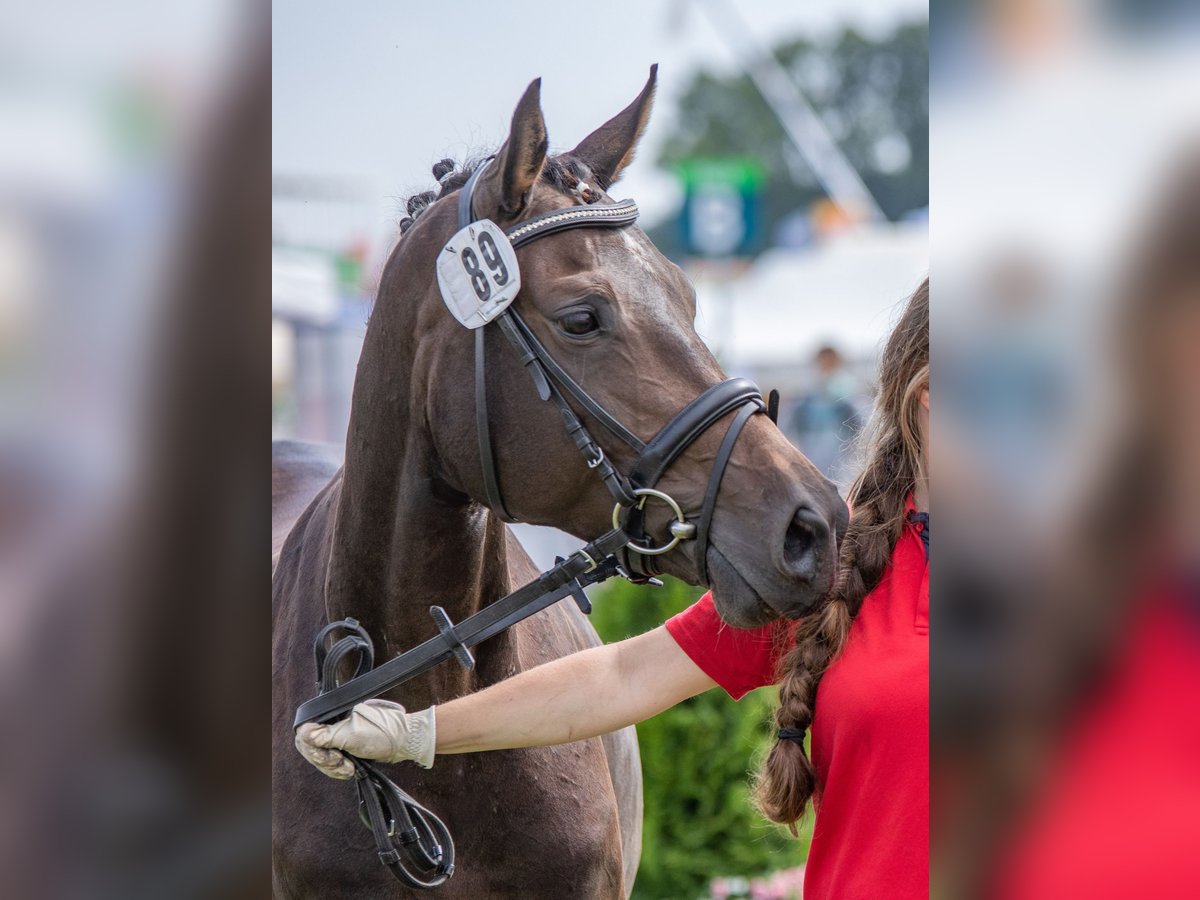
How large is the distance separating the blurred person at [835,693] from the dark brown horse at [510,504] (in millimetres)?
200

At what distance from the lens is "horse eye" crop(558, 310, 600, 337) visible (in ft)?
5.72

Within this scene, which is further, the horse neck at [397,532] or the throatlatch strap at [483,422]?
the horse neck at [397,532]

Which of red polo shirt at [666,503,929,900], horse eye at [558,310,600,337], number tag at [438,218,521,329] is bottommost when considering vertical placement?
red polo shirt at [666,503,929,900]

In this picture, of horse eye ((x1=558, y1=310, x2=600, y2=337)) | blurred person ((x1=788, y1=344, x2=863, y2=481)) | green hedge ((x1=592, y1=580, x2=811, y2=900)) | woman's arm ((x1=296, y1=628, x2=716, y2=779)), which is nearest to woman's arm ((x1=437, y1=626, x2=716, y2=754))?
woman's arm ((x1=296, y1=628, x2=716, y2=779))

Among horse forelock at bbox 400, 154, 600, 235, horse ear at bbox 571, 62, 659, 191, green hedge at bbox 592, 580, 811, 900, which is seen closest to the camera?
horse forelock at bbox 400, 154, 600, 235

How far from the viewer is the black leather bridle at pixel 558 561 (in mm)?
1676

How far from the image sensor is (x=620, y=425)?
1.71 metres

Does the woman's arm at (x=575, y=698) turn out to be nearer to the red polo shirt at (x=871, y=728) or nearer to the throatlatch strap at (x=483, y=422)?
the red polo shirt at (x=871, y=728)

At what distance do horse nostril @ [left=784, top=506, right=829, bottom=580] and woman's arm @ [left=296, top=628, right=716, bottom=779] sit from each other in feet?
1.21

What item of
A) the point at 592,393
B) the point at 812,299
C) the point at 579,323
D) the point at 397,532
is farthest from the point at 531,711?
the point at 812,299
